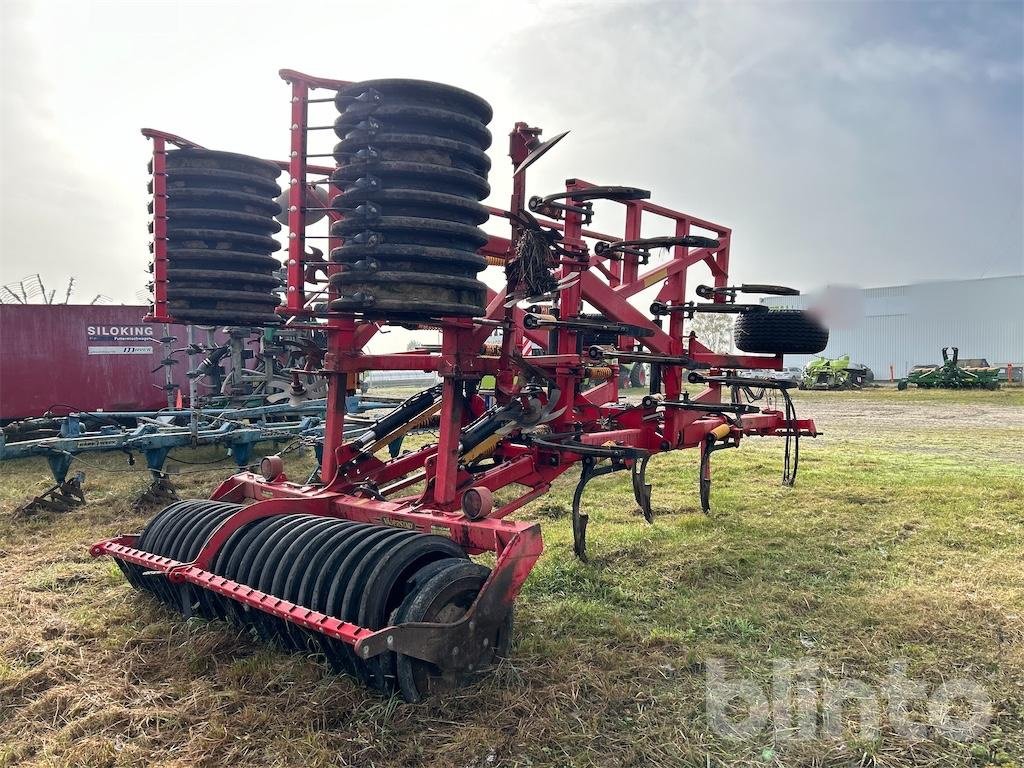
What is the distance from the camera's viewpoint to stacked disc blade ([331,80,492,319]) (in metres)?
3.27

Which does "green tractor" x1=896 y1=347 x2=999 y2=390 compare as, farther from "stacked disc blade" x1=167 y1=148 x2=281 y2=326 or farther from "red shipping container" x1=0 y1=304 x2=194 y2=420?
"stacked disc blade" x1=167 y1=148 x2=281 y2=326

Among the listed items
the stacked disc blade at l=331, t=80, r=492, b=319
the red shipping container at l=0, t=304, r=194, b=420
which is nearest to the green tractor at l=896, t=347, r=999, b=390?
the red shipping container at l=0, t=304, r=194, b=420

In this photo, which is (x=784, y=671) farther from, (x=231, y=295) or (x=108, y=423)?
(x=108, y=423)

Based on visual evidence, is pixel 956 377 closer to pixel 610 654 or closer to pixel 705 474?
pixel 705 474

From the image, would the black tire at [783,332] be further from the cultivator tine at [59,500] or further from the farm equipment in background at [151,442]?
the cultivator tine at [59,500]

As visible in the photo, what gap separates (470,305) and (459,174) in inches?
24.6

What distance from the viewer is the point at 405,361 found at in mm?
4832

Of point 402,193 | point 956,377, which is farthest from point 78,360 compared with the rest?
point 956,377

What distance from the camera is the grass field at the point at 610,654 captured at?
2807 millimetres

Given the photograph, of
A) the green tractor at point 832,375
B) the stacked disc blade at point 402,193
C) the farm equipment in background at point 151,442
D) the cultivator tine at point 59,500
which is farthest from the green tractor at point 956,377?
the stacked disc blade at point 402,193

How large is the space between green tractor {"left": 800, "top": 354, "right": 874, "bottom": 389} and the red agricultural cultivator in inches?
1112

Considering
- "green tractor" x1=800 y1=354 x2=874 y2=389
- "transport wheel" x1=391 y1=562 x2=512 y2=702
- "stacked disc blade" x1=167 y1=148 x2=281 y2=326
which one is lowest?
"transport wheel" x1=391 y1=562 x2=512 y2=702

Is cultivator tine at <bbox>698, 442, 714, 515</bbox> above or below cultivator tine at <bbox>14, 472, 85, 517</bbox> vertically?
above

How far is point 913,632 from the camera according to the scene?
3963 mm
